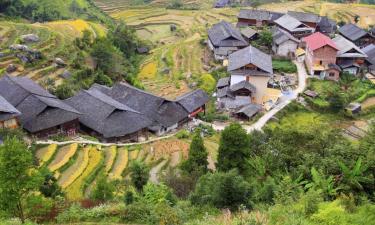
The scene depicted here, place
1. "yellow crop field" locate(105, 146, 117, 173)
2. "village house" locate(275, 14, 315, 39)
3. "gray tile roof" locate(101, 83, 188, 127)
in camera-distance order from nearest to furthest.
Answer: "yellow crop field" locate(105, 146, 117, 173)
"gray tile roof" locate(101, 83, 188, 127)
"village house" locate(275, 14, 315, 39)

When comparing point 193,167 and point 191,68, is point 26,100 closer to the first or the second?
point 193,167

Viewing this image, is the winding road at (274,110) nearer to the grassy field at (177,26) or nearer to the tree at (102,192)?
the tree at (102,192)

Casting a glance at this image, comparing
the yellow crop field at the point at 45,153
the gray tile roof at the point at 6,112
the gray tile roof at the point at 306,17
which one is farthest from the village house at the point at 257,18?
the gray tile roof at the point at 6,112

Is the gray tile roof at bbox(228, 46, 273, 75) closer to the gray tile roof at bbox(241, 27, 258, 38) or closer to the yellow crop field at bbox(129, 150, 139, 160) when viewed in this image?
the gray tile roof at bbox(241, 27, 258, 38)

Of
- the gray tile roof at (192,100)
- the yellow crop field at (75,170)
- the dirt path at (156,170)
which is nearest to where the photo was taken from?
the yellow crop field at (75,170)

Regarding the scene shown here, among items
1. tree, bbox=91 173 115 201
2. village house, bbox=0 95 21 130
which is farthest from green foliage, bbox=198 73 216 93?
tree, bbox=91 173 115 201

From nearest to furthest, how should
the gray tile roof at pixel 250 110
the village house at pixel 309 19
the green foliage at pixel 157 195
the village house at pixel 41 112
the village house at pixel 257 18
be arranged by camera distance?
the green foliage at pixel 157 195 → the village house at pixel 41 112 → the gray tile roof at pixel 250 110 → the village house at pixel 309 19 → the village house at pixel 257 18

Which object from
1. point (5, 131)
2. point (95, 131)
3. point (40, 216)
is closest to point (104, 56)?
point (95, 131)
